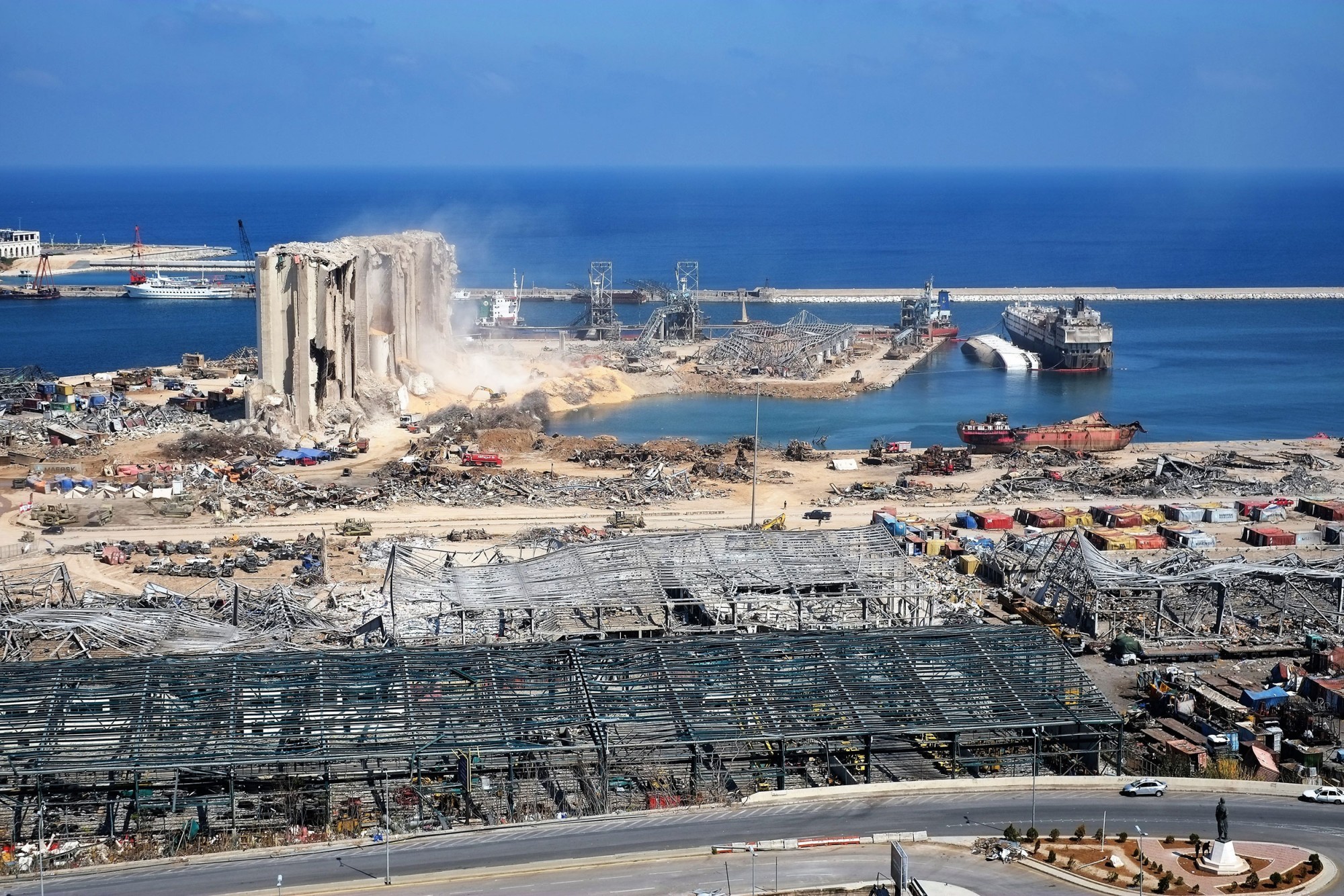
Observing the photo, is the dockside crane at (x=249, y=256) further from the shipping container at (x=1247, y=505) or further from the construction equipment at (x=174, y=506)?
the shipping container at (x=1247, y=505)

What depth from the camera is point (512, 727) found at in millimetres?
32344

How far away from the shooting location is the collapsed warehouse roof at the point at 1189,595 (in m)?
43.4

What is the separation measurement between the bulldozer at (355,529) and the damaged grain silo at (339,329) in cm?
1562

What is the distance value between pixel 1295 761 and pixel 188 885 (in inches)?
917

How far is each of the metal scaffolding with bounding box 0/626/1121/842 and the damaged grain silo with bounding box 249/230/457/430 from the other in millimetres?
34123

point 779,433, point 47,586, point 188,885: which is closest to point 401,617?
point 47,586

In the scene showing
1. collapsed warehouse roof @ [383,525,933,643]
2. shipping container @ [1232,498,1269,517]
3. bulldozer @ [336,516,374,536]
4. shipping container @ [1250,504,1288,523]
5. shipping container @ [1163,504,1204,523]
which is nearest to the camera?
collapsed warehouse roof @ [383,525,933,643]

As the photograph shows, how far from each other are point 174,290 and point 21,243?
36552 mm

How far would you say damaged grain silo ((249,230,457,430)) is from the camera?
67688 millimetres

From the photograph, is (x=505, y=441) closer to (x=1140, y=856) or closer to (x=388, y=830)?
(x=388, y=830)

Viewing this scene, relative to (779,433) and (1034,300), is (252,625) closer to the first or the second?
(779,433)

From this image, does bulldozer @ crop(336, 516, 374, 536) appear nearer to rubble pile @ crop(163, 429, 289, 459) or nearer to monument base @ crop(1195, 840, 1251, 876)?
rubble pile @ crop(163, 429, 289, 459)

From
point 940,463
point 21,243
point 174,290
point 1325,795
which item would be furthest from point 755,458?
point 21,243

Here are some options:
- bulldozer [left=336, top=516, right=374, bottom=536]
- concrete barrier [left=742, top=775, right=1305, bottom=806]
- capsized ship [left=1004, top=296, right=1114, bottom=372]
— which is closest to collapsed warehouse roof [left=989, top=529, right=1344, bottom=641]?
concrete barrier [left=742, top=775, right=1305, bottom=806]
